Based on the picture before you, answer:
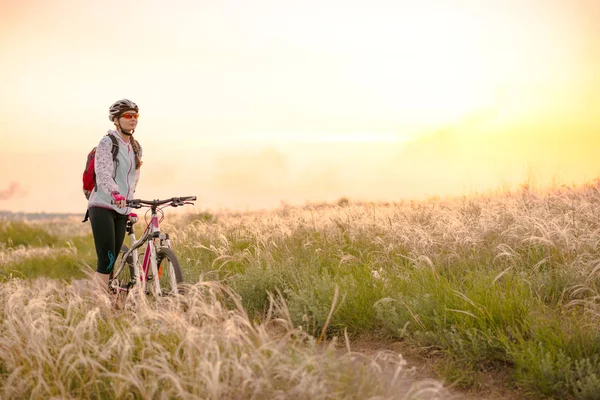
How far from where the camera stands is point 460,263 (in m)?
7.97

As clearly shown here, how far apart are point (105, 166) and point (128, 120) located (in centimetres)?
65

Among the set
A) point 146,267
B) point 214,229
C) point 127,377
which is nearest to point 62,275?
point 214,229

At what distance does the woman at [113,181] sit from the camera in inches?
290

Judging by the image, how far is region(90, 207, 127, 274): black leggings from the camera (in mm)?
7594


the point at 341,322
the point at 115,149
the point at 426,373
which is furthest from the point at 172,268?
the point at 426,373

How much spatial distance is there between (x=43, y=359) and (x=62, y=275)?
1160 cm

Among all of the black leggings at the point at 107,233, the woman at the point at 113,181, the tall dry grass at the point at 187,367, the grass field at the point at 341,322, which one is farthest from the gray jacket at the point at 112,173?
the tall dry grass at the point at 187,367

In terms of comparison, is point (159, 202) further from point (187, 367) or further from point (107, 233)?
point (187, 367)

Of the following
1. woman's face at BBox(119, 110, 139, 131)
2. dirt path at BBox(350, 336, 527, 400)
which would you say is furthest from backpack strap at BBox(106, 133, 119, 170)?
dirt path at BBox(350, 336, 527, 400)

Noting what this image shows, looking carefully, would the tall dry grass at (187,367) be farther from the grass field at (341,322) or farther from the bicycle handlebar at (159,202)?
the bicycle handlebar at (159,202)

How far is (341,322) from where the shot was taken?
6613mm

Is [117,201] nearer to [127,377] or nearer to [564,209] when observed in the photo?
[127,377]

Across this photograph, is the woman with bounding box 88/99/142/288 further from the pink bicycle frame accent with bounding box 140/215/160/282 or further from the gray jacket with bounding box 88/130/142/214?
the pink bicycle frame accent with bounding box 140/215/160/282

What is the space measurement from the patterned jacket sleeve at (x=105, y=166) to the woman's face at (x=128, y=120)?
26cm
